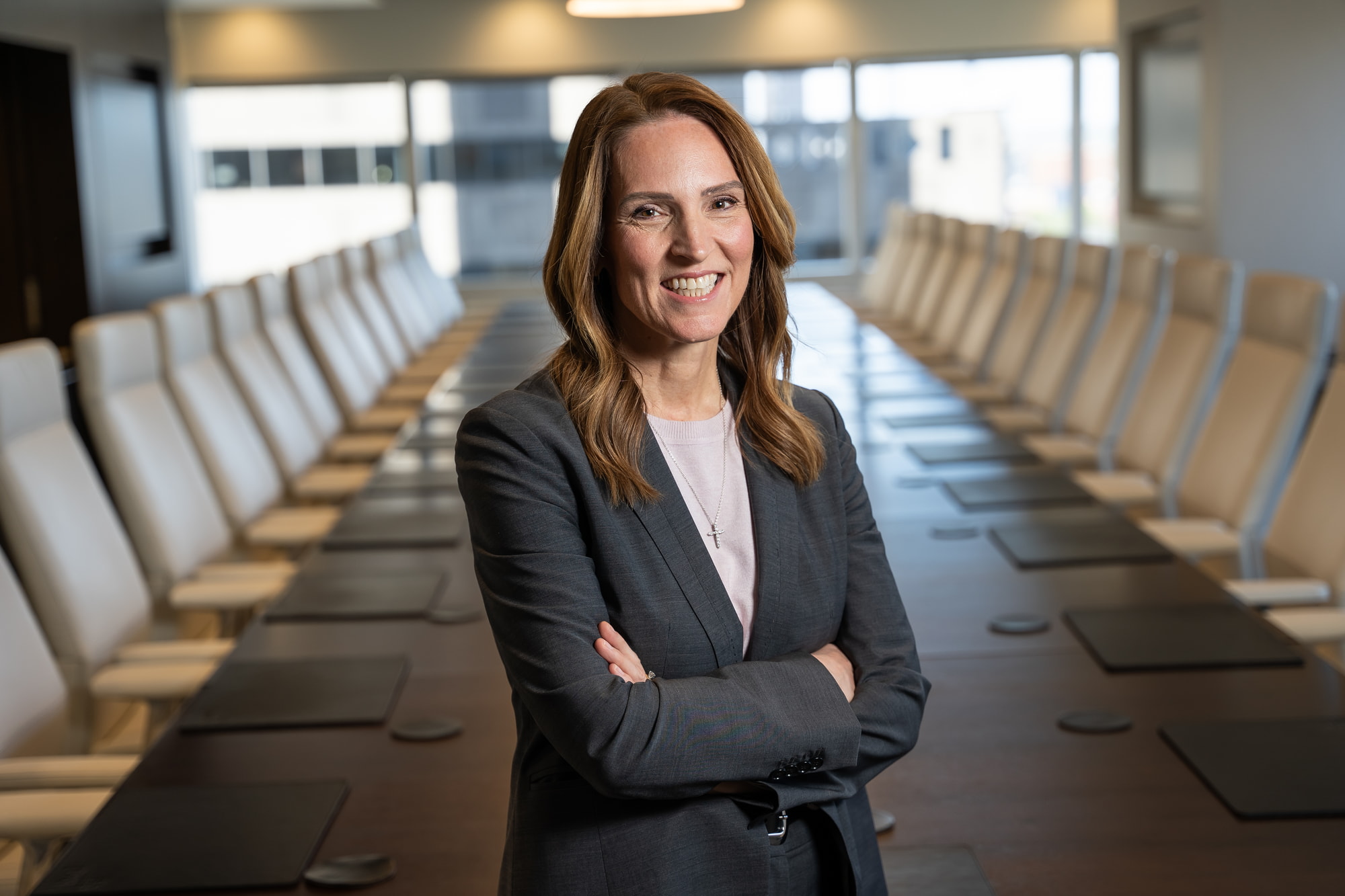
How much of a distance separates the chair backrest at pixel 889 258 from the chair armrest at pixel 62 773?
28.8ft

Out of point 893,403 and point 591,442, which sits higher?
point 591,442

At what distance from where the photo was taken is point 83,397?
11.0 ft

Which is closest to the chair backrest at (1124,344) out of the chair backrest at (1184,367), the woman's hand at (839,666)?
the chair backrest at (1184,367)

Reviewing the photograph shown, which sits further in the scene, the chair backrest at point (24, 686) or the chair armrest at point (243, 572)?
the chair armrest at point (243, 572)

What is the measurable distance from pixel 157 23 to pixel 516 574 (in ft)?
33.1

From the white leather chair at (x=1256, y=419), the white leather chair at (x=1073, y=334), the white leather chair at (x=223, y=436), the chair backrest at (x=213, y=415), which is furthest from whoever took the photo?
the white leather chair at (x=1073, y=334)

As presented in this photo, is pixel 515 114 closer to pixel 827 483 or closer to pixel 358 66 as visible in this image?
pixel 358 66

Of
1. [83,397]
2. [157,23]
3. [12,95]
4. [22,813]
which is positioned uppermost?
[157,23]

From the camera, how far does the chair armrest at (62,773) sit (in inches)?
79.3

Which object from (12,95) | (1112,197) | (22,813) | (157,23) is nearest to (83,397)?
(22,813)

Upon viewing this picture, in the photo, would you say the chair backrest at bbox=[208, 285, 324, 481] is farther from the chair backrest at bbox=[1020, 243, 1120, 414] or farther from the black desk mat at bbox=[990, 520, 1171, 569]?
the chair backrest at bbox=[1020, 243, 1120, 414]

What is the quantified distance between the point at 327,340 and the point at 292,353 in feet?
2.12

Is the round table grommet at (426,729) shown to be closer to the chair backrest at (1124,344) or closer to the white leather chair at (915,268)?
the chair backrest at (1124,344)

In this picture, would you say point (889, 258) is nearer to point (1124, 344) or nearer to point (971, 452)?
point (1124, 344)
